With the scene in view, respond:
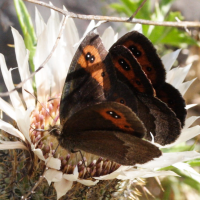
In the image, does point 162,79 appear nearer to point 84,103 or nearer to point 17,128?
point 84,103

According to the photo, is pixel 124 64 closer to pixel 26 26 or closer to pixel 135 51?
pixel 135 51

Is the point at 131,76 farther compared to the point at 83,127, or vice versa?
the point at 131,76

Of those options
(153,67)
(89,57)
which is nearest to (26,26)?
(89,57)

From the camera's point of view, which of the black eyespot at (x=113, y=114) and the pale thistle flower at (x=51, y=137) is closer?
the black eyespot at (x=113, y=114)

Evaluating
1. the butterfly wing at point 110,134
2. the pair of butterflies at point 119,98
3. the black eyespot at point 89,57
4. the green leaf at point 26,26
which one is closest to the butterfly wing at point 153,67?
the pair of butterflies at point 119,98

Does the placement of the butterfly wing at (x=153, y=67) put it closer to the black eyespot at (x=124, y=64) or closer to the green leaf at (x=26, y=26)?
the black eyespot at (x=124, y=64)

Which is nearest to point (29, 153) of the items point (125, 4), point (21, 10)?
point (21, 10)

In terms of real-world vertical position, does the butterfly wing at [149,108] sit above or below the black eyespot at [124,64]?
below
